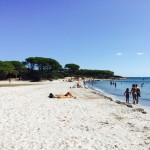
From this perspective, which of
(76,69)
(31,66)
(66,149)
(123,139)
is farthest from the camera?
(76,69)

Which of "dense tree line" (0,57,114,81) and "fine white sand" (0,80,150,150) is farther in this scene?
"dense tree line" (0,57,114,81)

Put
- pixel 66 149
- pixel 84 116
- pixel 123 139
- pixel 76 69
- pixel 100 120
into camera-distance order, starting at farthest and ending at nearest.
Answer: pixel 76 69 < pixel 84 116 < pixel 100 120 < pixel 123 139 < pixel 66 149

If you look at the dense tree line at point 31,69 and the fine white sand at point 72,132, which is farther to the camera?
the dense tree line at point 31,69

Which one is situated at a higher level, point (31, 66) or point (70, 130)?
point (31, 66)

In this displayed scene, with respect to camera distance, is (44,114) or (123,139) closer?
(123,139)

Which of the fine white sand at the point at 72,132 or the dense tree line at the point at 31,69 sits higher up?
the dense tree line at the point at 31,69

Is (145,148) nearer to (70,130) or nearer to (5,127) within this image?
(70,130)

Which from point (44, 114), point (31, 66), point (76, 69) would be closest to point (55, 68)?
point (31, 66)

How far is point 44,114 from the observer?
51.8ft

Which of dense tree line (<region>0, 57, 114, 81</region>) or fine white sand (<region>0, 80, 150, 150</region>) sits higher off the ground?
dense tree line (<region>0, 57, 114, 81</region>)

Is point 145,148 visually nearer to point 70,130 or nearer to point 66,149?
point 66,149

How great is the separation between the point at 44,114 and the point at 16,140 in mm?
6024

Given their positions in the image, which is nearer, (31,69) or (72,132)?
(72,132)

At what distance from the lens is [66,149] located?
8.86 metres
